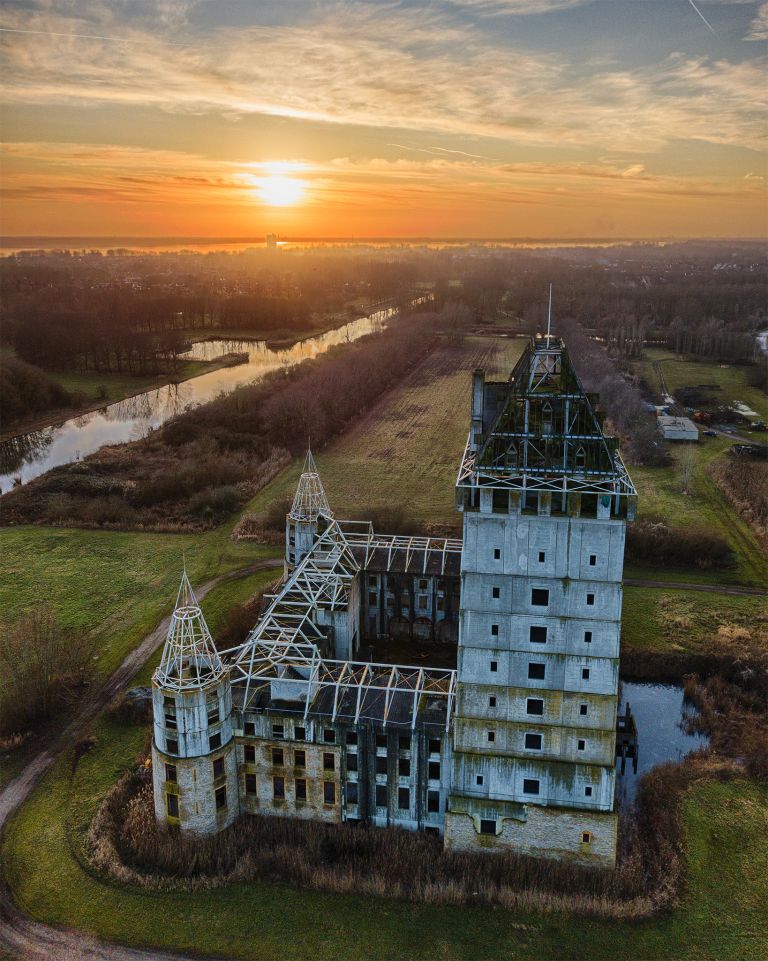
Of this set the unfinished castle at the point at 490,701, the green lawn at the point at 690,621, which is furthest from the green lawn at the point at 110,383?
the unfinished castle at the point at 490,701

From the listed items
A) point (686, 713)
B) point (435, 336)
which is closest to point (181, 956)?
point (686, 713)

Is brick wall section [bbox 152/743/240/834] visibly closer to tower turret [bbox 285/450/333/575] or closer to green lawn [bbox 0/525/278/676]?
green lawn [bbox 0/525/278/676]

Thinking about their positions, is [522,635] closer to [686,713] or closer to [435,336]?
[686,713]

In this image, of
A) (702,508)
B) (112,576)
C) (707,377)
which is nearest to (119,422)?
(112,576)

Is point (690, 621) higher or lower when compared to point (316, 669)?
lower

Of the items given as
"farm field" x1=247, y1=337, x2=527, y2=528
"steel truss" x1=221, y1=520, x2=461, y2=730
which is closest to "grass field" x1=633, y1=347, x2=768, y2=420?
"farm field" x1=247, y1=337, x2=527, y2=528

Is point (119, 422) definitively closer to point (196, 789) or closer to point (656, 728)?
point (196, 789)
